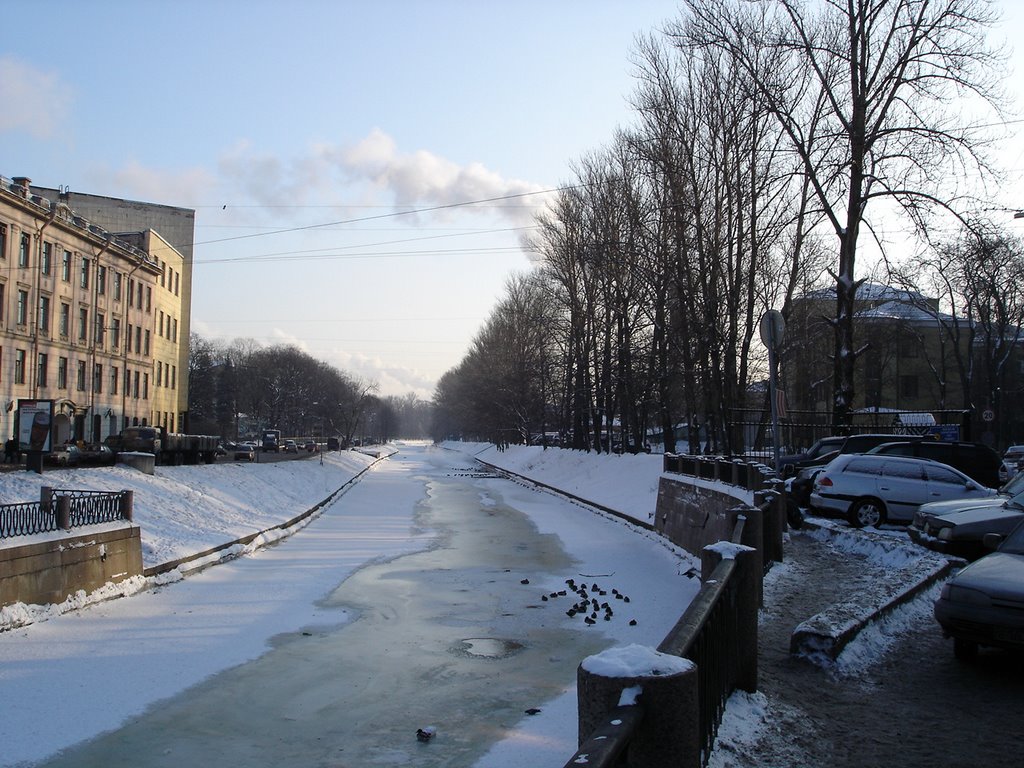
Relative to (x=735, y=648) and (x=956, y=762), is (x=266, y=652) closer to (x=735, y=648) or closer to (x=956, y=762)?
(x=735, y=648)

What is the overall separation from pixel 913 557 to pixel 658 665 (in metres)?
10.7

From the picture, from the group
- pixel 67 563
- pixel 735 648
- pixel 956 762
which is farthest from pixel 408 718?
pixel 67 563

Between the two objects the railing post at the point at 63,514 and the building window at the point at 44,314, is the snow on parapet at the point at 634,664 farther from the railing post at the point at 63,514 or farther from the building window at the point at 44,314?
the building window at the point at 44,314

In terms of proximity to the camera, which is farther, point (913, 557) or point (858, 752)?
point (913, 557)

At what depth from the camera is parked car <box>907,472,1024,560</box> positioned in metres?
12.8

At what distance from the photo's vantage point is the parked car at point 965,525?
41.8 ft

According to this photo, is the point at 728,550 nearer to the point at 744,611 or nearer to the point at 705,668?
the point at 744,611

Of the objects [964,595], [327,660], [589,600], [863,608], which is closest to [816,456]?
[589,600]

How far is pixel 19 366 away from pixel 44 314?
13.9 ft

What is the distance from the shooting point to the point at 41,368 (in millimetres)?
53375

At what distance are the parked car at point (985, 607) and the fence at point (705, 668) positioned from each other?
205 cm

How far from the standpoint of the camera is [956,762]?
557cm

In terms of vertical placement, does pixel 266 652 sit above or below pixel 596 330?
below

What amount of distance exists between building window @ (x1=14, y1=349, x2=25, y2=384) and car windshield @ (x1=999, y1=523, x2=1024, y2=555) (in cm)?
5294
